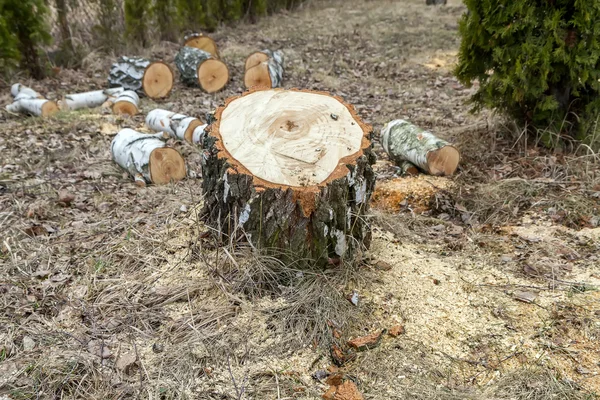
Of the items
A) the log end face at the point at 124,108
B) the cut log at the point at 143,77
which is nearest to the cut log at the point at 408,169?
the log end face at the point at 124,108

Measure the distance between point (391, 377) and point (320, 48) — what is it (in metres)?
7.81

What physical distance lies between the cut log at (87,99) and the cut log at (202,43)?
214 centimetres

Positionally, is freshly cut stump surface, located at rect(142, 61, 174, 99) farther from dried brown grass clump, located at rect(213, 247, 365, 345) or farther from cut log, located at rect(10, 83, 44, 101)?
dried brown grass clump, located at rect(213, 247, 365, 345)

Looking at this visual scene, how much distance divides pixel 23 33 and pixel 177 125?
3.44m

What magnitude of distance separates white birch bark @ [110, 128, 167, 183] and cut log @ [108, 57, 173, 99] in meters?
2.34

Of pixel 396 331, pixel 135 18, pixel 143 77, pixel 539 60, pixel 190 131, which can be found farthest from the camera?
pixel 135 18

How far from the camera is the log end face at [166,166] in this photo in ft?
14.5

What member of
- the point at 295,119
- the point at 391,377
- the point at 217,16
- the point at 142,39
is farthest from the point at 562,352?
the point at 217,16

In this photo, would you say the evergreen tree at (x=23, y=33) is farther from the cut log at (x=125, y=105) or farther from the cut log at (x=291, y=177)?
the cut log at (x=291, y=177)

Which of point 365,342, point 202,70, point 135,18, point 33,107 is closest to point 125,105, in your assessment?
point 33,107

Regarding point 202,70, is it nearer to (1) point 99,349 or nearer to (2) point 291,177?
(2) point 291,177

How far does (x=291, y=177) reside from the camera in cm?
268

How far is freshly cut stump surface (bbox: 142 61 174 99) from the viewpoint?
6945mm

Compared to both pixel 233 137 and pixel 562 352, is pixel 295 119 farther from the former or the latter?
pixel 562 352
